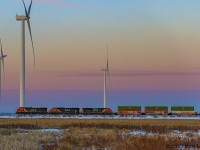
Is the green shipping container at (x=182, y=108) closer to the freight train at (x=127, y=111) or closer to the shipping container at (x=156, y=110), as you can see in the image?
the freight train at (x=127, y=111)

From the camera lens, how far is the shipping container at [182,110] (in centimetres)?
10747

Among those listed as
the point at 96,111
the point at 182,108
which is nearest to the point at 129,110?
the point at 96,111

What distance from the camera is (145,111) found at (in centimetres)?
11006

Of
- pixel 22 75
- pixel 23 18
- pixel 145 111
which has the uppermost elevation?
pixel 23 18

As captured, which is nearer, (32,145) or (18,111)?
(32,145)

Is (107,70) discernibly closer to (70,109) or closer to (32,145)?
(70,109)

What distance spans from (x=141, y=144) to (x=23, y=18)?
67537mm

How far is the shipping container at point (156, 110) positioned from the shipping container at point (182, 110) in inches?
88.1

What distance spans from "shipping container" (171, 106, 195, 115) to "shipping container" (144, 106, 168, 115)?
2237 millimetres

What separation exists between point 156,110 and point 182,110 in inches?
248

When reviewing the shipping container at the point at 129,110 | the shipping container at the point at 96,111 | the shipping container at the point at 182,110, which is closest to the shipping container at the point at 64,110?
the shipping container at the point at 96,111

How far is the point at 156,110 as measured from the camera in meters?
109

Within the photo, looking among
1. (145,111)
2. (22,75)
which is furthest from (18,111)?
(145,111)

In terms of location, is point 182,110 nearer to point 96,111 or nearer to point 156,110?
point 156,110
